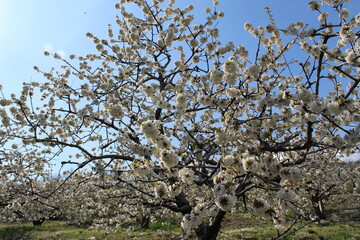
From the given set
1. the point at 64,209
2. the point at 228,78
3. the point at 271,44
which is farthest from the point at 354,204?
the point at 64,209

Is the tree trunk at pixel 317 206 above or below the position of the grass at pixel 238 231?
above

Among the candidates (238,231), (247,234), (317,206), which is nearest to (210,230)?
(247,234)

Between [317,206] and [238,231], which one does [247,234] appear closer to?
[238,231]

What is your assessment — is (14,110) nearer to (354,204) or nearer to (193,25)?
(193,25)

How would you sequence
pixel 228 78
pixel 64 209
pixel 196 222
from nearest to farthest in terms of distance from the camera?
pixel 196 222 → pixel 228 78 → pixel 64 209

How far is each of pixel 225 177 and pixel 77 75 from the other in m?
8.48

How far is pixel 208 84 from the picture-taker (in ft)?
24.7

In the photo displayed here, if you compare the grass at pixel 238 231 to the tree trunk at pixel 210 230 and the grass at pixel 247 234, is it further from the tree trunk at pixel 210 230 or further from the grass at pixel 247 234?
the tree trunk at pixel 210 230

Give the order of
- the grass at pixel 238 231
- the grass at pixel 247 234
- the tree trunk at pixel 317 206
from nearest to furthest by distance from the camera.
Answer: the grass at pixel 247 234 < the grass at pixel 238 231 < the tree trunk at pixel 317 206

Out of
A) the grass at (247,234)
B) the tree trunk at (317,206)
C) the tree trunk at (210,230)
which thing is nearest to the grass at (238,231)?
the grass at (247,234)

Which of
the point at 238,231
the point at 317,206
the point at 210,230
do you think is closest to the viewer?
the point at 210,230

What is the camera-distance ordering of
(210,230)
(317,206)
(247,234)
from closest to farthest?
(210,230) < (247,234) < (317,206)

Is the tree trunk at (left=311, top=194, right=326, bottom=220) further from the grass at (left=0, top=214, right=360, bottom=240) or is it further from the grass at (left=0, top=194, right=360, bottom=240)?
the grass at (left=0, top=214, right=360, bottom=240)

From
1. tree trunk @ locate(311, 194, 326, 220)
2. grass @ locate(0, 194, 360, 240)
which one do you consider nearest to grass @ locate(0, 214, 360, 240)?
grass @ locate(0, 194, 360, 240)
